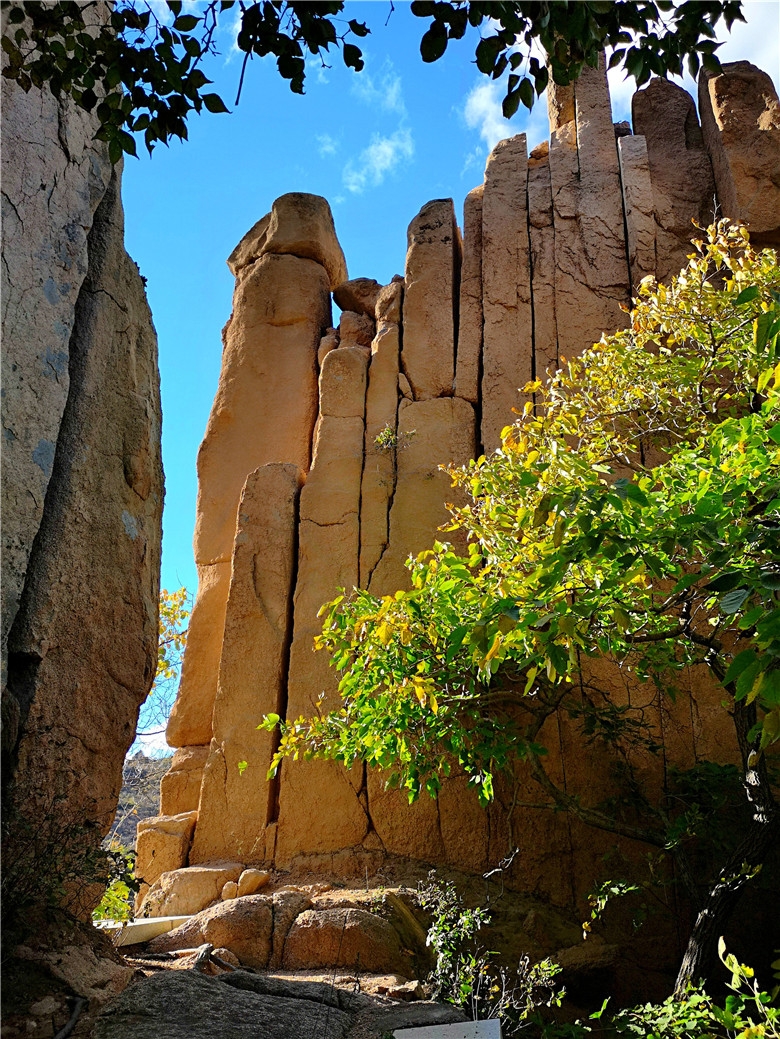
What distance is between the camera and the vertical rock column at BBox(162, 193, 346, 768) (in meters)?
9.69

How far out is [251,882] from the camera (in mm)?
7266

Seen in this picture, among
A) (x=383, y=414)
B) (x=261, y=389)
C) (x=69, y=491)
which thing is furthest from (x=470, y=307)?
(x=69, y=491)

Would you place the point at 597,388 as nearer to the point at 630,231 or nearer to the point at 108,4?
the point at 630,231

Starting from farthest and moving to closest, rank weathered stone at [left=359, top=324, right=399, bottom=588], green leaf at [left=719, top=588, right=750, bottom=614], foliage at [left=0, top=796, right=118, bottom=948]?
weathered stone at [left=359, top=324, right=399, bottom=588] < foliage at [left=0, top=796, right=118, bottom=948] < green leaf at [left=719, top=588, right=750, bottom=614]

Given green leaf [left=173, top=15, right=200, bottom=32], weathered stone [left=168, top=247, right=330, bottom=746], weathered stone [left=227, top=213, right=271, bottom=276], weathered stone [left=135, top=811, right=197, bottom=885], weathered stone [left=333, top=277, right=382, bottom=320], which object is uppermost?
weathered stone [left=227, top=213, right=271, bottom=276]

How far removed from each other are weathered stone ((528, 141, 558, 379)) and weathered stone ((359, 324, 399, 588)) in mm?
1626

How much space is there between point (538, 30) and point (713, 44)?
661mm

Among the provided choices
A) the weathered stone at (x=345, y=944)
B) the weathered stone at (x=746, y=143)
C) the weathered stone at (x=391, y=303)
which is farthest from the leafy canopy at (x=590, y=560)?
the weathered stone at (x=391, y=303)

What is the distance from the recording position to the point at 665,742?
769 cm

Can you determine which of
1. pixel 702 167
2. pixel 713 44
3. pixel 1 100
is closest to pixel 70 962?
pixel 1 100

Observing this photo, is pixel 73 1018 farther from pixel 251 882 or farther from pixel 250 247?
pixel 250 247

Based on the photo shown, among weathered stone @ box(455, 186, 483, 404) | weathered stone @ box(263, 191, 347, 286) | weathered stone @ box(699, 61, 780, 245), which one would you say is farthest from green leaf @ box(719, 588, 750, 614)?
weathered stone @ box(263, 191, 347, 286)

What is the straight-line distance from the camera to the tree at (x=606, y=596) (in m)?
3.55

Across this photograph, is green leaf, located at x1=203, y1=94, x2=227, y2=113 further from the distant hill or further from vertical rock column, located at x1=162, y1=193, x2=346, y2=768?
the distant hill
